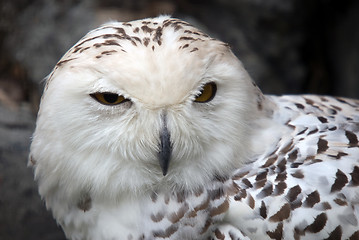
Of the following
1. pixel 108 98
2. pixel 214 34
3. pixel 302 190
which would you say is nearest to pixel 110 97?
pixel 108 98

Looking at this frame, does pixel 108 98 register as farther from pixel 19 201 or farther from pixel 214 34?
pixel 214 34

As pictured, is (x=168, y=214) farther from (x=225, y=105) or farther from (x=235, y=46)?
(x=235, y=46)

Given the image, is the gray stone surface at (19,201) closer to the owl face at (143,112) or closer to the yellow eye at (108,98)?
Result: the owl face at (143,112)

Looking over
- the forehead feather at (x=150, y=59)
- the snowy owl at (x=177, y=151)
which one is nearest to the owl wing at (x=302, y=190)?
the snowy owl at (x=177, y=151)

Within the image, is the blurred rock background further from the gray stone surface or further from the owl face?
the owl face

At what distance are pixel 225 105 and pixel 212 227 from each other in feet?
1.42

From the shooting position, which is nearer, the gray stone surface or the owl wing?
the owl wing

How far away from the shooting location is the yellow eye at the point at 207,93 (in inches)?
61.0

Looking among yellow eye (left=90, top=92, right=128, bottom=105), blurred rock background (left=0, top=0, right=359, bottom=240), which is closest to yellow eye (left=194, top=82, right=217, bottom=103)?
yellow eye (left=90, top=92, right=128, bottom=105)

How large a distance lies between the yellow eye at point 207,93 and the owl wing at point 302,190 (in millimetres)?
306

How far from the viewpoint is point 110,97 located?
1.51 meters

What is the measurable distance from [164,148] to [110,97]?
0.24 metres

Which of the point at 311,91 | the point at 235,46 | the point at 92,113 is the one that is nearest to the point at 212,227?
the point at 92,113

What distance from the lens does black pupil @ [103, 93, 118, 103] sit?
151cm
